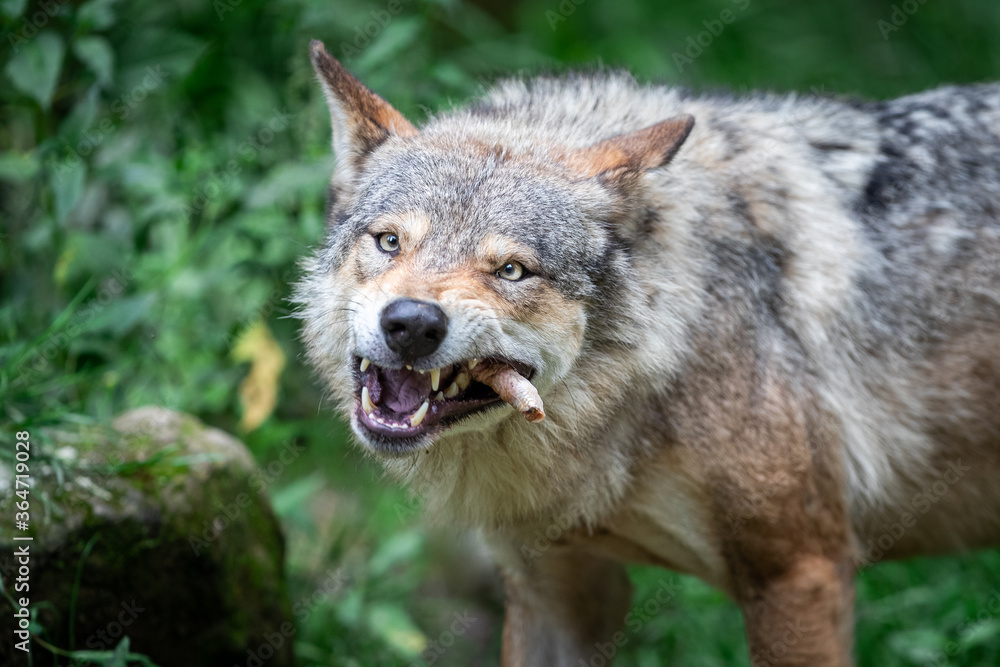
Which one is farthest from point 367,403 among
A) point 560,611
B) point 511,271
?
point 560,611

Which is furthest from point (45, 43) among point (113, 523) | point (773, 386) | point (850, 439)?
point (850, 439)

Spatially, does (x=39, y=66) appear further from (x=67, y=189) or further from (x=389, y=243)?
(x=389, y=243)

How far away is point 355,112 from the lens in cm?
386

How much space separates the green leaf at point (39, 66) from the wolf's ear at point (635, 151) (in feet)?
9.09

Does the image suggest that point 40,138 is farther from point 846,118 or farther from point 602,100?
point 846,118

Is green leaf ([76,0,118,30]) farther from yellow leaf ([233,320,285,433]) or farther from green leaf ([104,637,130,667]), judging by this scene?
green leaf ([104,637,130,667])

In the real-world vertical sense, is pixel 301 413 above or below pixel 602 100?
below

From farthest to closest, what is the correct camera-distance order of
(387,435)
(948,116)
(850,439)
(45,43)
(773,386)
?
(45,43) → (948,116) → (850,439) → (773,386) → (387,435)

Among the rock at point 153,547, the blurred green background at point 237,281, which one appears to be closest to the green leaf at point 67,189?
the blurred green background at point 237,281

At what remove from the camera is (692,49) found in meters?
8.16

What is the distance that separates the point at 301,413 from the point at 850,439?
164 inches

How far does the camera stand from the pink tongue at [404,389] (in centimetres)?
325

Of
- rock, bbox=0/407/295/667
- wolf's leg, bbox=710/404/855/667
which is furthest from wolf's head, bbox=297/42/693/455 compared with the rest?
rock, bbox=0/407/295/667

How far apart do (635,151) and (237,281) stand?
335 cm
